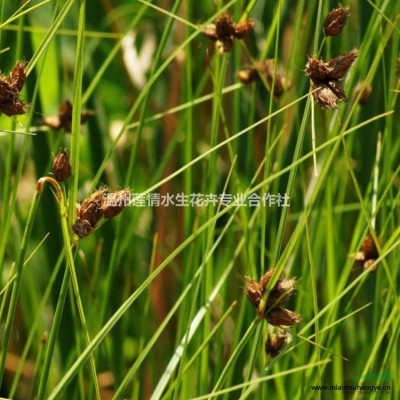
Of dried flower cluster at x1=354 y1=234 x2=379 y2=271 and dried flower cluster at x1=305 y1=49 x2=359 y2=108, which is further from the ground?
dried flower cluster at x1=305 y1=49 x2=359 y2=108

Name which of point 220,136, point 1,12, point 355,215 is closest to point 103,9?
point 220,136

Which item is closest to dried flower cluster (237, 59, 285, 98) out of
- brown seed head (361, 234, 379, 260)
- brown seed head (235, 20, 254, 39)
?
brown seed head (235, 20, 254, 39)

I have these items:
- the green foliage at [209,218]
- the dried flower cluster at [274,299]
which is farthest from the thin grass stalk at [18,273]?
the dried flower cluster at [274,299]

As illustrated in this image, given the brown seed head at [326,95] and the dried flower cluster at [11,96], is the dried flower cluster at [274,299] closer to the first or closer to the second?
the brown seed head at [326,95]

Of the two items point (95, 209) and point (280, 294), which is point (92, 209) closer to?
point (95, 209)

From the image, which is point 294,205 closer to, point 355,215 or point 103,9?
point 355,215

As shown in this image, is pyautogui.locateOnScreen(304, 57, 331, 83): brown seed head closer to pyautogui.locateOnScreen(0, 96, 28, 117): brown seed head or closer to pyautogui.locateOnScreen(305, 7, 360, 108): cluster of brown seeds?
pyautogui.locateOnScreen(305, 7, 360, 108): cluster of brown seeds
